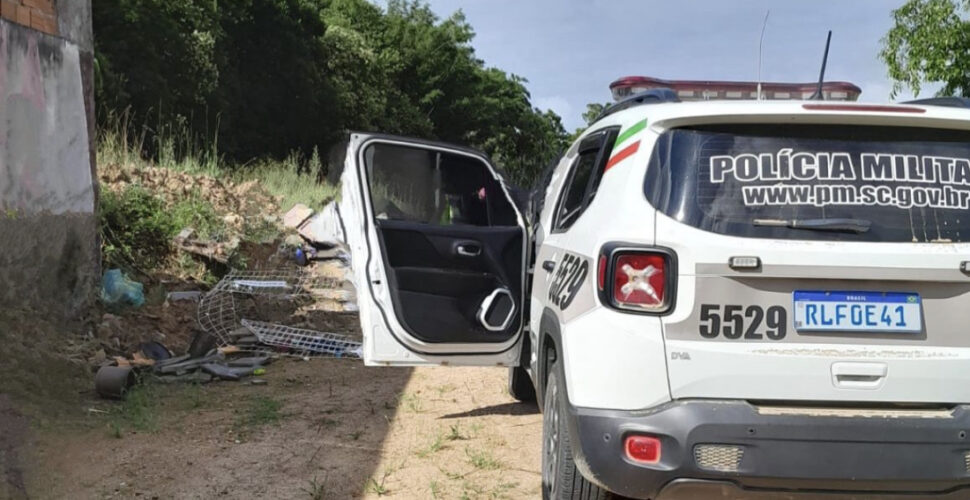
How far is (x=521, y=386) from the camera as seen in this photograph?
21.0 ft

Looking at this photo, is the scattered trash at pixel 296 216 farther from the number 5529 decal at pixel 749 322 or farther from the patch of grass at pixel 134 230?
the number 5529 decal at pixel 749 322

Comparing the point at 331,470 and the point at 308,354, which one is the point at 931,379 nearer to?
the point at 331,470

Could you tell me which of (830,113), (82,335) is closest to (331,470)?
(830,113)

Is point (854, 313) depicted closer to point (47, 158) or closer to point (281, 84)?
point (47, 158)

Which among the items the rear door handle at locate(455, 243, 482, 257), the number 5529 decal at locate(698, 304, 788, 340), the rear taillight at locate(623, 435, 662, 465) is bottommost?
the rear taillight at locate(623, 435, 662, 465)

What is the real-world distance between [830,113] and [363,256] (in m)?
3.27

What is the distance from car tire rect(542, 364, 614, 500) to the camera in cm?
350

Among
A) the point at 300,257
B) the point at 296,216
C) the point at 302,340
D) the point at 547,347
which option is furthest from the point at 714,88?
the point at 296,216

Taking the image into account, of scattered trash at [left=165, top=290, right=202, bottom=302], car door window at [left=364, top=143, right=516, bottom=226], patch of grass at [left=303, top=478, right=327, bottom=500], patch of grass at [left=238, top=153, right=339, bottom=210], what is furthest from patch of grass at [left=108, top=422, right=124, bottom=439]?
patch of grass at [left=238, top=153, right=339, bottom=210]

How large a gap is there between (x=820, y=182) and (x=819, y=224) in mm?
159

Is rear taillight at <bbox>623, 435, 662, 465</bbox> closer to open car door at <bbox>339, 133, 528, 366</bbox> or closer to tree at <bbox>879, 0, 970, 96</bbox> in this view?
open car door at <bbox>339, 133, 528, 366</bbox>

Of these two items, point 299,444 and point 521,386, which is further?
point 521,386

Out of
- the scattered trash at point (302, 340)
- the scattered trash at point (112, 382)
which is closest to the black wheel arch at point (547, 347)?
the scattered trash at point (112, 382)

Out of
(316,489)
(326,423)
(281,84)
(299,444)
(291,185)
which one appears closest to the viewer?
(316,489)
